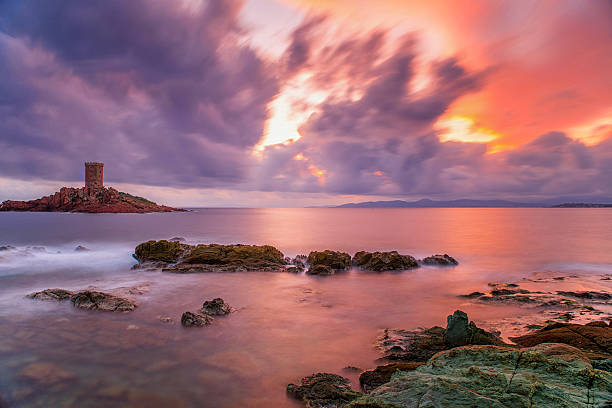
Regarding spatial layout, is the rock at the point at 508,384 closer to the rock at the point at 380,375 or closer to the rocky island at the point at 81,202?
the rock at the point at 380,375

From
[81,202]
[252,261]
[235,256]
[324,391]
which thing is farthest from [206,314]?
[81,202]

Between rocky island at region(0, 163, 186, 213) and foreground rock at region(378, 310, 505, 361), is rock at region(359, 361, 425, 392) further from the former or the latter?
rocky island at region(0, 163, 186, 213)

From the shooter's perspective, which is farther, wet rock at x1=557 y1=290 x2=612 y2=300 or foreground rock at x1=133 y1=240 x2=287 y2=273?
foreground rock at x1=133 y1=240 x2=287 y2=273

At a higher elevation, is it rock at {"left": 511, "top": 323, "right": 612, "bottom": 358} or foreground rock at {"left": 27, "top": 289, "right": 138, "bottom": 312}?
rock at {"left": 511, "top": 323, "right": 612, "bottom": 358}

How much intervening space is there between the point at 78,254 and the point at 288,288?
21183 millimetres

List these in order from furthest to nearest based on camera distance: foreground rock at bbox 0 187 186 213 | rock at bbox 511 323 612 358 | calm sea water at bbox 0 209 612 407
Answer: foreground rock at bbox 0 187 186 213, calm sea water at bbox 0 209 612 407, rock at bbox 511 323 612 358

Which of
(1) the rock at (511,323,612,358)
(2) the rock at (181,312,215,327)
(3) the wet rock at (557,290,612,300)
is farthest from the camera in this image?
(3) the wet rock at (557,290,612,300)

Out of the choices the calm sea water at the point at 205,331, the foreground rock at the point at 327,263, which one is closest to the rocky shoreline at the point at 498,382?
the calm sea water at the point at 205,331

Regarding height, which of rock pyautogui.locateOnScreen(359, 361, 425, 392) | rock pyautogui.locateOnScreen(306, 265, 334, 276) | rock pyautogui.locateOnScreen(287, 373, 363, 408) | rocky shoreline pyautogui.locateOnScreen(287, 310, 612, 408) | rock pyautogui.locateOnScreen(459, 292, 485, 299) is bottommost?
rock pyautogui.locateOnScreen(459, 292, 485, 299)

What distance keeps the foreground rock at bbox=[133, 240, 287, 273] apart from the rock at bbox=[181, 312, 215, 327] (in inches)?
332

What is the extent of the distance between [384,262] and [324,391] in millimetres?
14791

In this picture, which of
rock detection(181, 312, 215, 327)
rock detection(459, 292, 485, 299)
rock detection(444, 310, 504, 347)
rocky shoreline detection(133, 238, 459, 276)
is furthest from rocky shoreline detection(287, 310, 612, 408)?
rocky shoreline detection(133, 238, 459, 276)

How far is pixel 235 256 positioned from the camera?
800 inches

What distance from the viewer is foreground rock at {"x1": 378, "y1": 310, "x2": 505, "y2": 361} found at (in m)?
7.09
